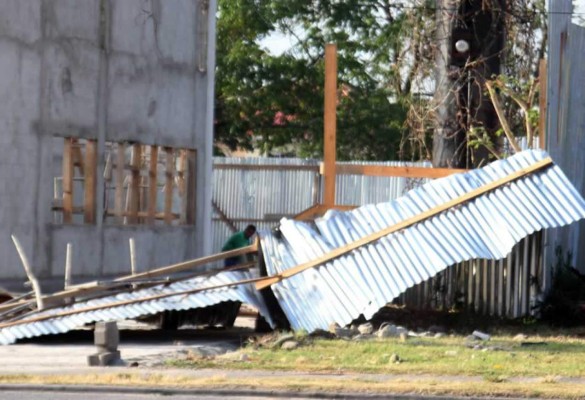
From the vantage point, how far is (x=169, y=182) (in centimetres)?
2461

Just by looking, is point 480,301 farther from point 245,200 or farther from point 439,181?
point 245,200

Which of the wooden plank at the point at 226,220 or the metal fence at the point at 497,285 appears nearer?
the metal fence at the point at 497,285

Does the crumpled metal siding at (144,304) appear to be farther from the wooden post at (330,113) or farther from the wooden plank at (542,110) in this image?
the wooden plank at (542,110)

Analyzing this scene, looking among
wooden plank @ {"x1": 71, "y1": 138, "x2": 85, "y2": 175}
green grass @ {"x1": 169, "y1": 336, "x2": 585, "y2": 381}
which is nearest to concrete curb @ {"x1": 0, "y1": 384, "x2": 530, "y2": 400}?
green grass @ {"x1": 169, "y1": 336, "x2": 585, "y2": 381}

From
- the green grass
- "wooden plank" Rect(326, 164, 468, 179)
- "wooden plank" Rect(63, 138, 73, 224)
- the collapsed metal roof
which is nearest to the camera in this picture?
the green grass

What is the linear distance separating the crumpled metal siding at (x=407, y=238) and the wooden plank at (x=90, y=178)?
444 centimetres

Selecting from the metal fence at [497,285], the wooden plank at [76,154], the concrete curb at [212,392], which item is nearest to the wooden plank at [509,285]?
the metal fence at [497,285]

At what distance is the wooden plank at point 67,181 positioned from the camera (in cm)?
2152

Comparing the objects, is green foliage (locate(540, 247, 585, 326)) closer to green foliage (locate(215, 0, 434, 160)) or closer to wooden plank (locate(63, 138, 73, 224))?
wooden plank (locate(63, 138, 73, 224))

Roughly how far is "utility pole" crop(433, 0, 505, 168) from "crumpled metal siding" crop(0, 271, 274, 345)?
6.17 meters

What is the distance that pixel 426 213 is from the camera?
1872 cm

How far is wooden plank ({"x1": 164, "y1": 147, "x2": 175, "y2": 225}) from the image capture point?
24609mm

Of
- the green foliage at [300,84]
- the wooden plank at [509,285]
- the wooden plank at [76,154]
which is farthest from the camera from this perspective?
the green foliage at [300,84]

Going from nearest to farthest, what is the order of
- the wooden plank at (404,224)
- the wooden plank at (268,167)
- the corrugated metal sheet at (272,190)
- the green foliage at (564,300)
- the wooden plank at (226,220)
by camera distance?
the wooden plank at (404,224) < the green foliage at (564,300) < the wooden plank at (268,167) < the corrugated metal sheet at (272,190) < the wooden plank at (226,220)
